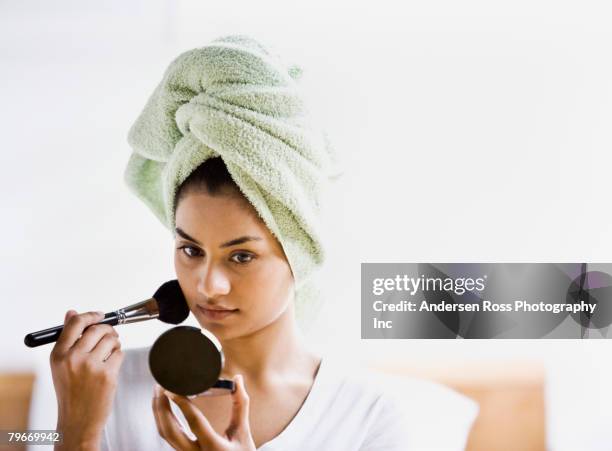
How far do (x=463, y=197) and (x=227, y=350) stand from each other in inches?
18.0

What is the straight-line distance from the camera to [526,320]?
1.31 metres

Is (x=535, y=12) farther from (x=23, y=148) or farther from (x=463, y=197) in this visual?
(x=23, y=148)

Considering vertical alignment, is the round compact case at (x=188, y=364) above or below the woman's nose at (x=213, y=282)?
below

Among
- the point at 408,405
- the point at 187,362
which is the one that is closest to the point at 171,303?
the point at 187,362

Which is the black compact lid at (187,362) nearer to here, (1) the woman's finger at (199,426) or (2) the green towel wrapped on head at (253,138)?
(1) the woman's finger at (199,426)

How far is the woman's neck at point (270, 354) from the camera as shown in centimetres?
129

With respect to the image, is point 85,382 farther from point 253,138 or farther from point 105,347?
point 253,138

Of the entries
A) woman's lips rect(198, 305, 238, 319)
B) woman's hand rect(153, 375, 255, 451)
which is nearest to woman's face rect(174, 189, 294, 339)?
woman's lips rect(198, 305, 238, 319)

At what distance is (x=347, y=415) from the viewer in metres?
1.27

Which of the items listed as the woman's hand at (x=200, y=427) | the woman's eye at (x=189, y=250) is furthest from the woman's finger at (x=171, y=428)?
the woman's eye at (x=189, y=250)

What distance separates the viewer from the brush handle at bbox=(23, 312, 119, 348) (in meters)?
→ 1.29

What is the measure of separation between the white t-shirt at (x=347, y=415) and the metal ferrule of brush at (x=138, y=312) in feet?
0.17

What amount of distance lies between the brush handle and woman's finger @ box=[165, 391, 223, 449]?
21cm

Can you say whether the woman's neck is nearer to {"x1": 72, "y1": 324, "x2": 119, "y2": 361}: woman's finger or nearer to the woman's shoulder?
the woman's shoulder
